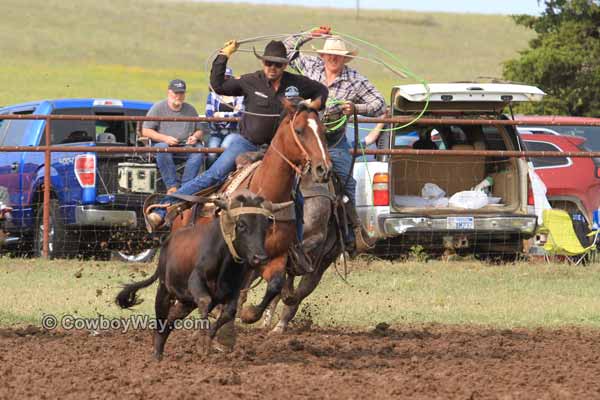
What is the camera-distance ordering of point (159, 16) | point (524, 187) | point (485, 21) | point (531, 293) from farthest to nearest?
point (485, 21), point (159, 16), point (524, 187), point (531, 293)

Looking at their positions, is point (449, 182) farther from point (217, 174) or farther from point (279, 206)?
point (279, 206)

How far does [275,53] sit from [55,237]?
6.16 metres

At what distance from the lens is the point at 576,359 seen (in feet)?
29.0

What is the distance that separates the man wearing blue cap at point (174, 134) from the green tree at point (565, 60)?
13.2 m

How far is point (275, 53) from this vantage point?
9.72 metres

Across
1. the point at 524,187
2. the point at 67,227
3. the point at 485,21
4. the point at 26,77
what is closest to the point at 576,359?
the point at 524,187

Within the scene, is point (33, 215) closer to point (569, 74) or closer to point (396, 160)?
point (396, 160)

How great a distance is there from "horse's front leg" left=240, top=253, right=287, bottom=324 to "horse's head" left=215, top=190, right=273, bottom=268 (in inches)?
32.2

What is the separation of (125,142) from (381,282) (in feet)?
13.7

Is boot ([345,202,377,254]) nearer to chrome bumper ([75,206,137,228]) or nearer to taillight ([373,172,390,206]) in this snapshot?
taillight ([373,172,390,206])

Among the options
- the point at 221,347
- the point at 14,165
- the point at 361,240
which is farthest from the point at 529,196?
the point at 221,347

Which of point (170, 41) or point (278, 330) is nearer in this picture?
point (278, 330)

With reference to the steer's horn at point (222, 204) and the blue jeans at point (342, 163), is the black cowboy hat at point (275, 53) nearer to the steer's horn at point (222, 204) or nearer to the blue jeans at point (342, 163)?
the blue jeans at point (342, 163)

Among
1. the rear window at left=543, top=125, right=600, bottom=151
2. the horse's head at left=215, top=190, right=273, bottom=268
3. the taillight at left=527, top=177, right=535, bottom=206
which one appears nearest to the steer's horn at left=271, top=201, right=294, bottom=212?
the horse's head at left=215, top=190, right=273, bottom=268
